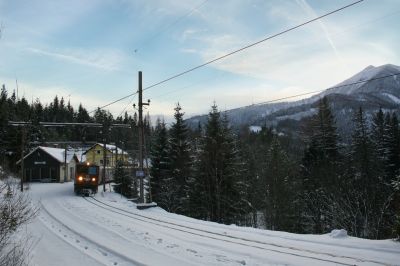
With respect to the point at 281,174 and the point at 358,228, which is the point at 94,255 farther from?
the point at 281,174

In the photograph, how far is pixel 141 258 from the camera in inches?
422

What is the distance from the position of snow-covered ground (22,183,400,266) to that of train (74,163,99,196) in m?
22.9

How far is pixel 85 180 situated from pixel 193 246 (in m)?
31.0

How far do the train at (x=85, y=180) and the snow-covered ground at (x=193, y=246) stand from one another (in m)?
22.9

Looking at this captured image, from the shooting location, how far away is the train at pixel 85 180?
40.4m

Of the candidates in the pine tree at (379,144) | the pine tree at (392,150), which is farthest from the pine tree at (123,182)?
the pine tree at (392,150)

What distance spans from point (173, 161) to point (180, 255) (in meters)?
29.9

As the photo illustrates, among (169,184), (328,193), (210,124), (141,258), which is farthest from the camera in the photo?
(169,184)

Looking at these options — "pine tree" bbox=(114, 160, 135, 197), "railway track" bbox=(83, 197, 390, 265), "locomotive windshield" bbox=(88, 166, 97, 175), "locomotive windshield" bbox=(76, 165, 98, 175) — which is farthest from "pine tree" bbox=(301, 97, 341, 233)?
"locomotive windshield" bbox=(76, 165, 98, 175)

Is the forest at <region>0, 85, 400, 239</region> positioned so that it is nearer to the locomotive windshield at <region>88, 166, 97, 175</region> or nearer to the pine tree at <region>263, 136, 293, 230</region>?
the pine tree at <region>263, 136, 293, 230</region>

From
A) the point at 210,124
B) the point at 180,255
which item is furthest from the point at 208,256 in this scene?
the point at 210,124

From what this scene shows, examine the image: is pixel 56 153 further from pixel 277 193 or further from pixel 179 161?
pixel 277 193

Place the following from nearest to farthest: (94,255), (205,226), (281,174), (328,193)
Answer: (94,255), (205,226), (328,193), (281,174)

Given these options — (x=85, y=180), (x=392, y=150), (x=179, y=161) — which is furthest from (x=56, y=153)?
(x=392, y=150)
